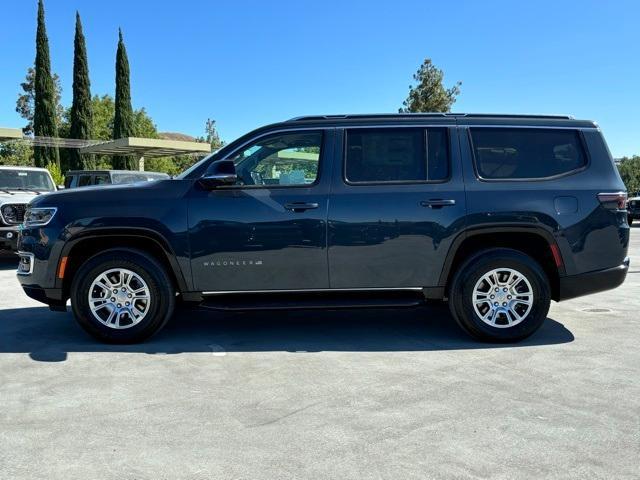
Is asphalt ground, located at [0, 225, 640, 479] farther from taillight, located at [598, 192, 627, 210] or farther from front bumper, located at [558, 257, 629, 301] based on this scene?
taillight, located at [598, 192, 627, 210]

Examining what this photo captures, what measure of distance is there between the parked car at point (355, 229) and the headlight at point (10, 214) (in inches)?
224

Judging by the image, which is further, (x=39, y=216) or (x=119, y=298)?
(x=39, y=216)

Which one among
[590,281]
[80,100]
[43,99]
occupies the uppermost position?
[80,100]

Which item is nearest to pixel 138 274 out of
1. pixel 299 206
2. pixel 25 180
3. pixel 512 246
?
pixel 299 206

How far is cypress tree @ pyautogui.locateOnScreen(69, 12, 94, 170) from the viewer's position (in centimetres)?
4406

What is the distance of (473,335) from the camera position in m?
4.81

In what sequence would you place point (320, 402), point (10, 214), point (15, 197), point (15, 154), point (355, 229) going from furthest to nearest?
point (15, 154), point (15, 197), point (10, 214), point (355, 229), point (320, 402)

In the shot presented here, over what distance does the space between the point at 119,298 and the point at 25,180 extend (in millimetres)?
8083

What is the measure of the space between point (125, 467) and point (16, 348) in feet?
8.82

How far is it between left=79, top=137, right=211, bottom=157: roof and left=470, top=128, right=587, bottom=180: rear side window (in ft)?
75.3

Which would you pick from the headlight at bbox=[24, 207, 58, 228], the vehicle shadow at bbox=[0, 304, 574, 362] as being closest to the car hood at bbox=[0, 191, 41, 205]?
the vehicle shadow at bbox=[0, 304, 574, 362]

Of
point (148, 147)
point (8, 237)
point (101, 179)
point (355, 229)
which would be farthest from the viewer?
point (148, 147)

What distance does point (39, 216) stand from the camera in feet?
15.9

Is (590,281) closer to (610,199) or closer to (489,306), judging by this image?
(610,199)
